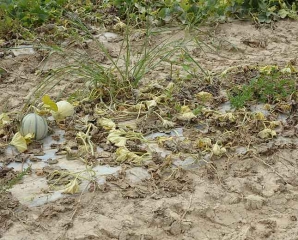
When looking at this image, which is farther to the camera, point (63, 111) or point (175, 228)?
point (63, 111)

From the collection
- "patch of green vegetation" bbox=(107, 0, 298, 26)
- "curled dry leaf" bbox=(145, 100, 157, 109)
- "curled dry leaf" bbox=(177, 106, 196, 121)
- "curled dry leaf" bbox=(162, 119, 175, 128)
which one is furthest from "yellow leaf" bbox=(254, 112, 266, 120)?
"patch of green vegetation" bbox=(107, 0, 298, 26)

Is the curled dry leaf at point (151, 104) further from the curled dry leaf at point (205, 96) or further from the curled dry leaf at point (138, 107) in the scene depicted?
the curled dry leaf at point (205, 96)

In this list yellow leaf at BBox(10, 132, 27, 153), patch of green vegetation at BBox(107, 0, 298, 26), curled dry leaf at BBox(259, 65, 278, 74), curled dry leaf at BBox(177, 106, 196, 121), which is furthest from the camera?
patch of green vegetation at BBox(107, 0, 298, 26)

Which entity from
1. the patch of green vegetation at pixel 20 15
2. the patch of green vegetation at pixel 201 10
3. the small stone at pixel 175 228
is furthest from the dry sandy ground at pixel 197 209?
the patch of green vegetation at pixel 20 15

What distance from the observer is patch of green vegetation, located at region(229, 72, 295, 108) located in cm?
513

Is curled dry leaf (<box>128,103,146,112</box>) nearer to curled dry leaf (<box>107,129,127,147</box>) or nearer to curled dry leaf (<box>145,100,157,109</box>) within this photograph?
curled dry leaf (<box>145,100,157,109</box>)

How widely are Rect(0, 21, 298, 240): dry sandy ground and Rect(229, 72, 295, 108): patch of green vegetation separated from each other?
0.60 meters

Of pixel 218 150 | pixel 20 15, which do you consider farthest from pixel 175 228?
pixel 20 15

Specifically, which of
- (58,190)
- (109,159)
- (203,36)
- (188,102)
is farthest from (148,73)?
(58,190)

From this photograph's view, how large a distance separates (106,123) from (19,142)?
664 mm

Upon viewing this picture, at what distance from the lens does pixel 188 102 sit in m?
5.19

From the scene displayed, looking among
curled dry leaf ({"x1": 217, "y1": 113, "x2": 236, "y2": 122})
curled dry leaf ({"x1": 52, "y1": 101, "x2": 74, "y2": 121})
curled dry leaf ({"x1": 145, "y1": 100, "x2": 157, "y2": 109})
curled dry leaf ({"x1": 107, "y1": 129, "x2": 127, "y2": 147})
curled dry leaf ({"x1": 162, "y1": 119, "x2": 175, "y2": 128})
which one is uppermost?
curled dry leaf ({"x1": 52, "y1": 101, "x2": 74, "y2": 121})

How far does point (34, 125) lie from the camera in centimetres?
454

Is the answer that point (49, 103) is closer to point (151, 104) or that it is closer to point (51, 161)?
point (51, 161)
